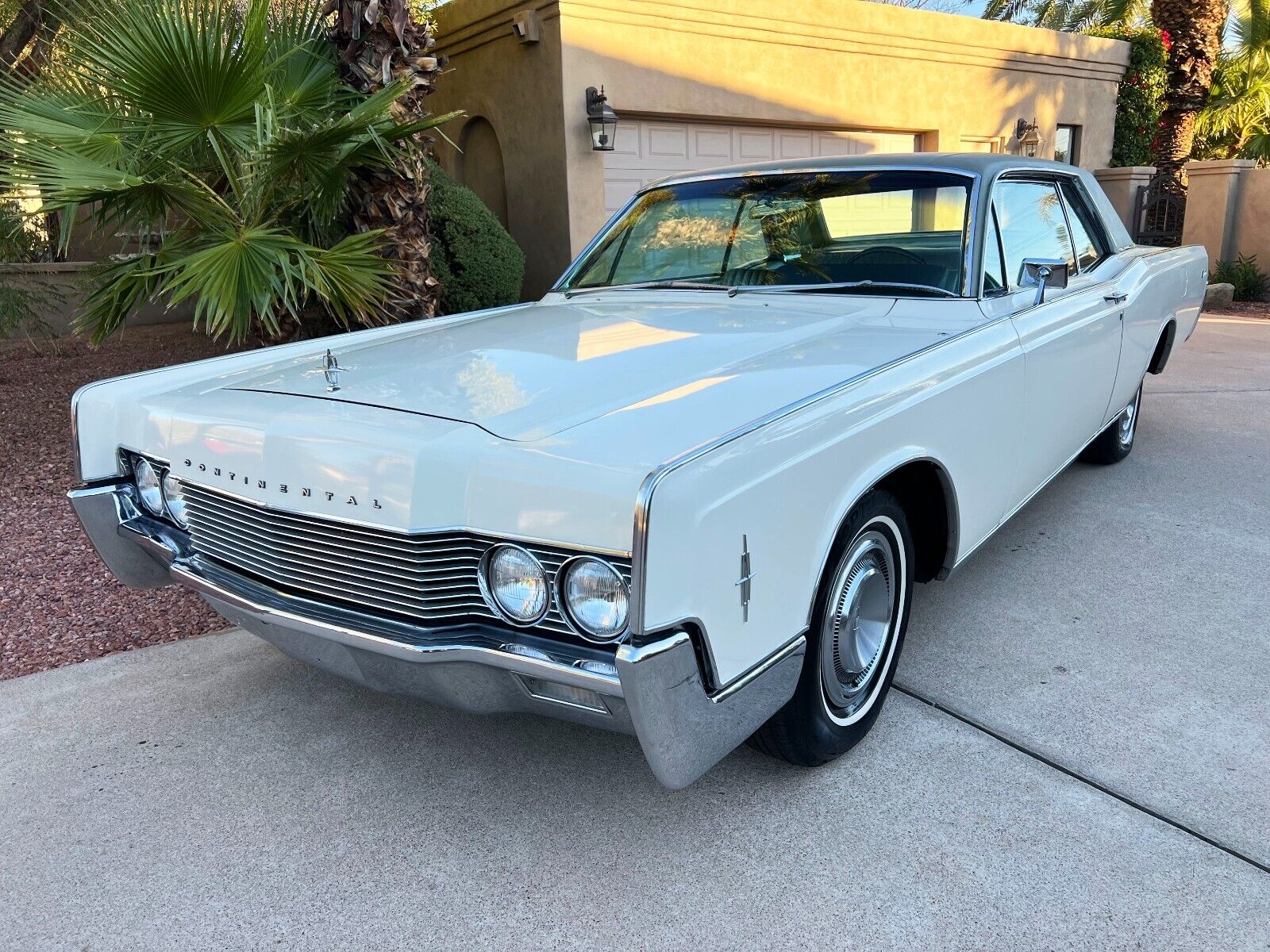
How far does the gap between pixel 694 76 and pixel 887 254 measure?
23.0 ft

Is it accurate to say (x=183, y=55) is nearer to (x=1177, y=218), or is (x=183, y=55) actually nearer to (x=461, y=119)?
(x=461, y=119)

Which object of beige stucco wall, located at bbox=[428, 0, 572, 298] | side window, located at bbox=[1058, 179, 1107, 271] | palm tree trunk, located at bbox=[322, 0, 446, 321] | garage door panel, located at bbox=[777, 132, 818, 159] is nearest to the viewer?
side window, located at bbox=[1058, 179, 1107, 271]

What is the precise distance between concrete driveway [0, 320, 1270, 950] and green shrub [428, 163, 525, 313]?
4888 mm

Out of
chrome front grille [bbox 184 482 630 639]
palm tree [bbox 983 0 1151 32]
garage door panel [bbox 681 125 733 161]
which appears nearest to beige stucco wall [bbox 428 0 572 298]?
garage door panel [bbox 681 125 733 161]

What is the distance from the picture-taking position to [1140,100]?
1445cm

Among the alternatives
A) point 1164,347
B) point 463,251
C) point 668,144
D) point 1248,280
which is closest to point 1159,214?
point 1248,280

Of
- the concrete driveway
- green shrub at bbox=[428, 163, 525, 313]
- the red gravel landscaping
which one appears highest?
green shrub at bbox=[428, 163, 525, 313]

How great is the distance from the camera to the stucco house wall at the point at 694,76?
29.4ft

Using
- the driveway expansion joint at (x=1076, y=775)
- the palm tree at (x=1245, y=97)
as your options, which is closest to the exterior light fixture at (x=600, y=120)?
the driveway expansion joint at (x=1076, y=775)

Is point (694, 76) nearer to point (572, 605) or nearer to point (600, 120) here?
point (600, 120)

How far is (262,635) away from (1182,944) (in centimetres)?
212

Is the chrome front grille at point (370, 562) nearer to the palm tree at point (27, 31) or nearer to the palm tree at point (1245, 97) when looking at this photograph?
the palm tree at point (27, 31)

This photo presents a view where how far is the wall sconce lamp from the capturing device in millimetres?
12531

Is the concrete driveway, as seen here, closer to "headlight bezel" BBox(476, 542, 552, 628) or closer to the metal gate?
"headlight bezel" BBox(476, 542, 552, 628)
